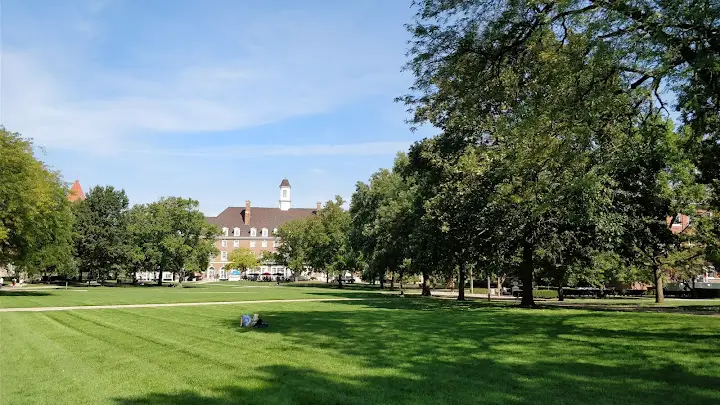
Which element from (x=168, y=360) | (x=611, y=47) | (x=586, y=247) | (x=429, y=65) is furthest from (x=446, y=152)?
(x=168, y=360)

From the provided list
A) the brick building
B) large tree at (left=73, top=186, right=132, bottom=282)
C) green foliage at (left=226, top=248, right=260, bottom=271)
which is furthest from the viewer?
the brick building

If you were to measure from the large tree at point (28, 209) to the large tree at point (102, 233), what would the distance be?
2396 cm

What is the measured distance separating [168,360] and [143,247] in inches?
2531

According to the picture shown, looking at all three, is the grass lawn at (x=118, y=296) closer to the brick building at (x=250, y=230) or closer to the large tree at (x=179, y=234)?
the large tree at (x=179, y=234)

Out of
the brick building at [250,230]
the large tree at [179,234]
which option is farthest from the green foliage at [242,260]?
the large tree at [179,234]

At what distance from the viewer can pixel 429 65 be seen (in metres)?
14.5

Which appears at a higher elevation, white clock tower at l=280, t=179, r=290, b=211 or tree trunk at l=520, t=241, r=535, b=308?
white clock tower at l=280, t=179, r=290, b=211

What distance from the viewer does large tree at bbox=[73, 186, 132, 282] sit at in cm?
6394

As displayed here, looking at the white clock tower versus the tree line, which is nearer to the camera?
the tree line

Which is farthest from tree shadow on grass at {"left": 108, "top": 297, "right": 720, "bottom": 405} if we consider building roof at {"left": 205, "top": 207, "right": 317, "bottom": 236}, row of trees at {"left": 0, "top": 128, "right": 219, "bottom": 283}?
building roof at {"left": 205, "top": 207, "right": 317, "bottom": 236}

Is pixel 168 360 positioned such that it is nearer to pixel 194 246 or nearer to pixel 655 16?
pixel 655 16

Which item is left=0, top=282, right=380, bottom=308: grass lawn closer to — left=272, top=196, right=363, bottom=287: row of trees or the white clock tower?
left=272, top=196, right=363, bottom=287: row of trees

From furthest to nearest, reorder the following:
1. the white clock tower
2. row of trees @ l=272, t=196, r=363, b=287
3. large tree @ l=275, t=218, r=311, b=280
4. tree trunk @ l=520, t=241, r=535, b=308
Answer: the white clock tower → large tree @ l=275, t=218, r=311, b=280 → row of trees @ l=272, t=196, r=363, b=287 → tree trunk @ l=520, t=241, r=535, b=308

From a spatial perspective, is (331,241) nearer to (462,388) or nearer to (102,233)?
(102,233)
